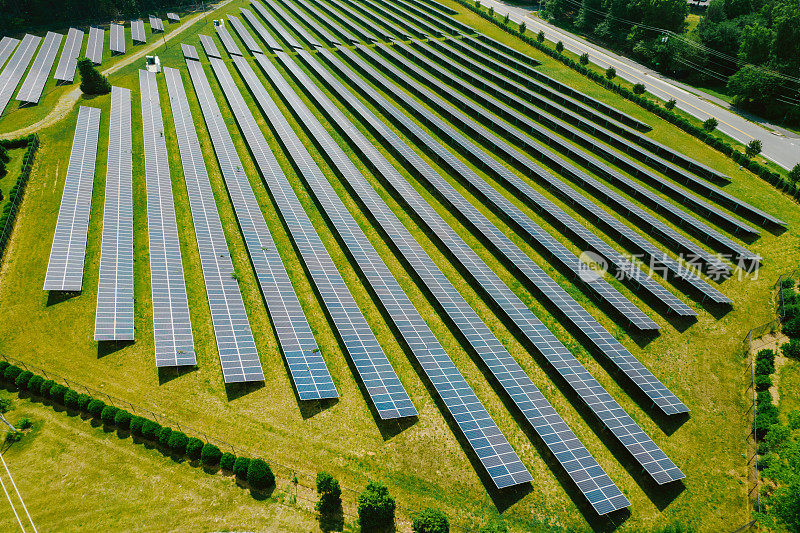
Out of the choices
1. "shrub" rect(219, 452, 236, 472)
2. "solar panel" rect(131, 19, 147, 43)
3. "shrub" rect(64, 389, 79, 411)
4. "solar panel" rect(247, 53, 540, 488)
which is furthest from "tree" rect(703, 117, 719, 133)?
"solar panel" rect(131, 19, 147, 43)

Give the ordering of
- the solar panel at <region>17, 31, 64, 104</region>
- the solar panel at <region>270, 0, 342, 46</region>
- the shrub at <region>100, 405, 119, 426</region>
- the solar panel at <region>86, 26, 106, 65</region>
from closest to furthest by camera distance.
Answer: the shrub at <region>100, 405, 119, 426</region> → the solar panel at <region>17, 31, 64, 104</region> → the solar panel at <region>86, 26, 106, 65</region> → the solar panel at <region>270, 0, 342, 46</region>

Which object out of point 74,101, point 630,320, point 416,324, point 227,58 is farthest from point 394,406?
point 227,58

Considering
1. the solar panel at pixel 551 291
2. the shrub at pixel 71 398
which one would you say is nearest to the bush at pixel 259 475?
the shrub at pixel 71 398

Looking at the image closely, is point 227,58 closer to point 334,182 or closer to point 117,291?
point 334,182

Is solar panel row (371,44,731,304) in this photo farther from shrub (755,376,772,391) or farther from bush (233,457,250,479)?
bush (233,457,250,479)

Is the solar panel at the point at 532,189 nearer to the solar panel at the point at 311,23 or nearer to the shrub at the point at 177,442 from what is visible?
the solar panel at the point at 311,23

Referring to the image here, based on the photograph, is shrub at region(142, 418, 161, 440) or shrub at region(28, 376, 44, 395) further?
shrub at region(28, 376, 44, 395)
